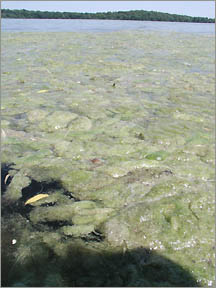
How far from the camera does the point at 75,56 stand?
8953 millimetres

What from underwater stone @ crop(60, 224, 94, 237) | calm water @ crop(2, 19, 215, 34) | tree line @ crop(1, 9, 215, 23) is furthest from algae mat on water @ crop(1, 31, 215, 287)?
tree line @ crop(1, 9, 215, 23)

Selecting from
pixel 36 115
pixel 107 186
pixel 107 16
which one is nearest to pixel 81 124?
pixel 36 115

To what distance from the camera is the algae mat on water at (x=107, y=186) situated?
174cm

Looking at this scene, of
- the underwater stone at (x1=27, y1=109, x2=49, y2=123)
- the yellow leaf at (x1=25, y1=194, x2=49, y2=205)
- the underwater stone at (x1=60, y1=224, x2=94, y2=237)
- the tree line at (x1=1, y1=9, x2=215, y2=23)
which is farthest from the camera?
the tree line at (x1=1, y1=9, x2=215, y2=23)

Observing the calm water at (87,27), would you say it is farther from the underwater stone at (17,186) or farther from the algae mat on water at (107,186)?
the underwater stone at (17,186)

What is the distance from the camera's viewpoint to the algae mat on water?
5.71ft

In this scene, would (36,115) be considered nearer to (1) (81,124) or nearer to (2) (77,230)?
(1) (81,124)

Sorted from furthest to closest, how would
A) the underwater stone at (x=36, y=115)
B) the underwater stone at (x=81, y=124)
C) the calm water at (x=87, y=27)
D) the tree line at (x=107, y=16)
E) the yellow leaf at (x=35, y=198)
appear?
the tree line at (x=107, y=16) < the calm water at (x=87, y=27) < the underwater stone at (x=36, y=115) < the underwater stone at (x=81, y=124) < the yellow leaf at (x=35, y=198)

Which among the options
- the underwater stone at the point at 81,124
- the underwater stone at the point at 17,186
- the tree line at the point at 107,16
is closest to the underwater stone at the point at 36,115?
the underwater stone at the point at 81,124

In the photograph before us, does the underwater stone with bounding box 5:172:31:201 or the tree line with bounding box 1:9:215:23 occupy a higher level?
the tree line with bounding box 1:9:215:23

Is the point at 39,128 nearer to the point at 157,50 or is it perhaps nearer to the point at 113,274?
A: the point at 113,274

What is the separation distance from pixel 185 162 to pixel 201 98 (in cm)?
245

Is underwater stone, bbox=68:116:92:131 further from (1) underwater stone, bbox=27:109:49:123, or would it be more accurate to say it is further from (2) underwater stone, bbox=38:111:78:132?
(1) underwater stone, bbox=27:109:49:123

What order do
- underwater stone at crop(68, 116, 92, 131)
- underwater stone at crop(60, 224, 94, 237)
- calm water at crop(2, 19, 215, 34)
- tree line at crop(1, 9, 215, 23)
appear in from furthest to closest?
1. tree line at crop(1, 9, 215, 23)
2. calm water at crop(2, 19, 215, 34)
3. underwater stone at crop(68, 116, 92, 131)
4. underwater stone at crop(60, 224, 94, 237)
